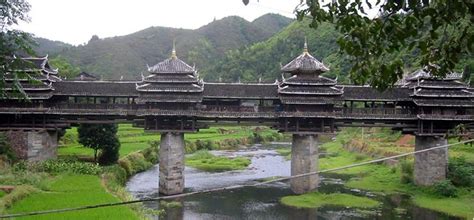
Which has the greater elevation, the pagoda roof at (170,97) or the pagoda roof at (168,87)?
the pagoda roof at (168,87)

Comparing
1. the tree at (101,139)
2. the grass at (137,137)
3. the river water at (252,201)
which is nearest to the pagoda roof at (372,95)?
the river water at (252,201)

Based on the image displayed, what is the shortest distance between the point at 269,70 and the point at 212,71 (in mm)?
17633

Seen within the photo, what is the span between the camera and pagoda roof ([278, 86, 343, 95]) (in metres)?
35.4

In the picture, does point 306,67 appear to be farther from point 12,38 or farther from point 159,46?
point 159,46

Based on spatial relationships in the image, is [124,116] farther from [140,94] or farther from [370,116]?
[370,116]

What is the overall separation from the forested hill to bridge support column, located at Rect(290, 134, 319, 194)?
313ft

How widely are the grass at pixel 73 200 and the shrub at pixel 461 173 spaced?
77.1 ft

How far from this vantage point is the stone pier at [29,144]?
36656mm

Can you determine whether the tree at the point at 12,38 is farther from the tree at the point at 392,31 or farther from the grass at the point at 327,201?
the grass at the point at 327,201

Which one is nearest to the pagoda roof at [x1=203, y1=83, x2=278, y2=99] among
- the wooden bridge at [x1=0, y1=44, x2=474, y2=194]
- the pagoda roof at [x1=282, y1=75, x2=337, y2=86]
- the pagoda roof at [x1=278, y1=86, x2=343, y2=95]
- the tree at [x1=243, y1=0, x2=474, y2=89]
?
the wooden bridge at [x1=0, y1=44, x2=474, y2=194]

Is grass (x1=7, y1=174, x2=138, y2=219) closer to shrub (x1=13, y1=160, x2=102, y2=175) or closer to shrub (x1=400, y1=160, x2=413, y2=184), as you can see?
shrub (x1=13, y1=160, x2=102, y2=175)

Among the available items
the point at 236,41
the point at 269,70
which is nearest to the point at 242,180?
the point at 269,70

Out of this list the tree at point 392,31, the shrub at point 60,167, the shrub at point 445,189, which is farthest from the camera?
the shrub at point 60,167

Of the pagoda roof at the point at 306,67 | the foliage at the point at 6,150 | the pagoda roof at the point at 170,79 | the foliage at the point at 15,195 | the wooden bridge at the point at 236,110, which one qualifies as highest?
the pagoda roof at the point at 306,67
